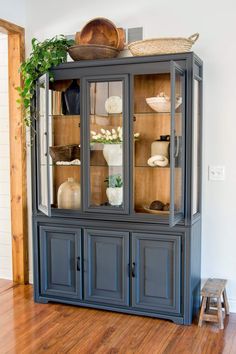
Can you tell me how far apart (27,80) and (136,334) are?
218 cm

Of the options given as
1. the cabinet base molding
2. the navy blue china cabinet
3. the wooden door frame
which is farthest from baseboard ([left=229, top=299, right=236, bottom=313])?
the wooden door frame

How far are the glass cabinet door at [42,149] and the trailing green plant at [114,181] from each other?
0.49 m

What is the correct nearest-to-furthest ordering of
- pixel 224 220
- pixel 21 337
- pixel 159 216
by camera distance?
pixel 21 337, pixel 159 216, pixel 224 220

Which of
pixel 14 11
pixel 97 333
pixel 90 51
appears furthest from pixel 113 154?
pixel 14 11

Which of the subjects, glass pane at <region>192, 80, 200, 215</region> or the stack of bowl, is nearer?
glass pane at <region>192, 80, 200, 215</region>

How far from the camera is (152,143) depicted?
3500 mm

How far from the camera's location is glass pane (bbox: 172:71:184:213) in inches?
129

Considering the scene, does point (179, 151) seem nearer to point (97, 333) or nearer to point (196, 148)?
point (196, 148)

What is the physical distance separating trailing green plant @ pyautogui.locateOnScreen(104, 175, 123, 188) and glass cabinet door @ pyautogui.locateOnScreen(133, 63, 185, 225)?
12cm

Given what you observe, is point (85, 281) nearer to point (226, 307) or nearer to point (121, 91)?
point (226, 307)

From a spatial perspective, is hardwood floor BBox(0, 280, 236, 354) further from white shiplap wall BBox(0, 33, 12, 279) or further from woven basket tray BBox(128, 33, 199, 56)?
woven basket tray BBox(128, 33, 199, 56)

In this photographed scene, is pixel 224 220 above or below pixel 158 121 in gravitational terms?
below

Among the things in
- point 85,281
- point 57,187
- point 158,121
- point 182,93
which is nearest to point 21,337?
point 85,281

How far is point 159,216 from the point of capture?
3379 mm
